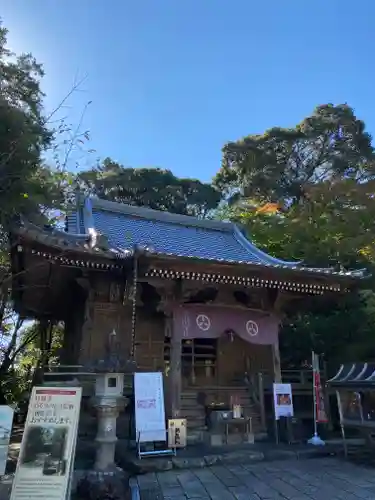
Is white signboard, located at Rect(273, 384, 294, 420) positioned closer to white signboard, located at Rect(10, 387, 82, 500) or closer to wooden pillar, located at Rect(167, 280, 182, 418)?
wooden pillar, located at Rect(167, 280, 182, 418)

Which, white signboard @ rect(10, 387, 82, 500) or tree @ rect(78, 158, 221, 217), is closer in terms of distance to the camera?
white signboard @ rect(10, 387, 82, 500)

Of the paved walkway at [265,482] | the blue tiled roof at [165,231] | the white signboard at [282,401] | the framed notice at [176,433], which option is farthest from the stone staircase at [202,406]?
the blue tiled roof at [165,231]

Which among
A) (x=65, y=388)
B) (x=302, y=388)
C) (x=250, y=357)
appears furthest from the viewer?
(x=250, y=357)

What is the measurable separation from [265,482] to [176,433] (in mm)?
2044

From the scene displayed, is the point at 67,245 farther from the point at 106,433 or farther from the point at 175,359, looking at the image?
the point at 106,433

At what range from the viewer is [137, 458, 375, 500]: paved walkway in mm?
5598

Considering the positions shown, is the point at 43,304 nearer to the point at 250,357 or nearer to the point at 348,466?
the point at 250,357

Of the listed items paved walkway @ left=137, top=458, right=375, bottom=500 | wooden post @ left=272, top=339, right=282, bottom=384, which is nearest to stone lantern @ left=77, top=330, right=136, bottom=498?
paved walkway @ left=137, top=458, right=375, bottom=500

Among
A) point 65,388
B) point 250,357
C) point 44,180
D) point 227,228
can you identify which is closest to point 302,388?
point 250,357

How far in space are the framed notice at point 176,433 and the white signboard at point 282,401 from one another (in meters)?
2.33

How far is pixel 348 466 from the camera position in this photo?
292 inches

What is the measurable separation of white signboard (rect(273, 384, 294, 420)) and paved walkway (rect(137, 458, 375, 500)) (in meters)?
1.48

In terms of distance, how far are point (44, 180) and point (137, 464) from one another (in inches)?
192

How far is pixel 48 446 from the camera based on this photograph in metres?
4.76
